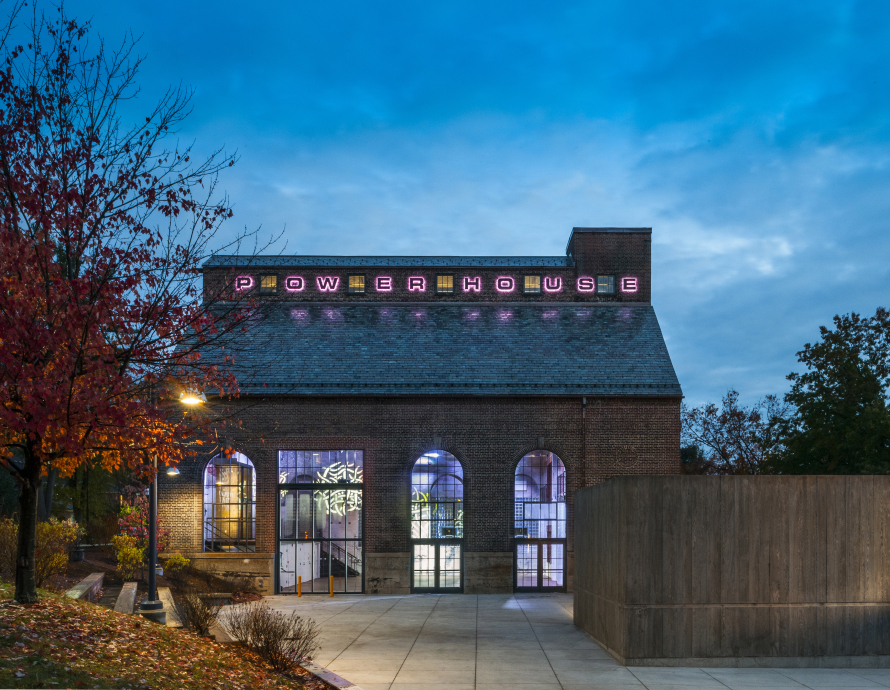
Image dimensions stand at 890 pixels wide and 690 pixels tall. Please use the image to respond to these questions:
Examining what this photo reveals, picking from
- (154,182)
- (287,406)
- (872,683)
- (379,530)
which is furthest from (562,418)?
(154,182)

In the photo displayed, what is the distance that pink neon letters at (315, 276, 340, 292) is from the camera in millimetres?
37844

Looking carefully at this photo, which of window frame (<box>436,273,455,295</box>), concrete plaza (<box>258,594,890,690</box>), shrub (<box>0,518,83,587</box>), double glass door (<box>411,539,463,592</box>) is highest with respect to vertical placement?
window frame (<box>436,273,455,295</box>)

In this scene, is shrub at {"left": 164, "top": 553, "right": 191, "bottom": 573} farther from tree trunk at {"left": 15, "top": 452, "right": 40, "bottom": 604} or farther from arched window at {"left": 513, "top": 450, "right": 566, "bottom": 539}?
tree trunk at {"left": 15, "top": 452, "right": 40, "bottom": 604}

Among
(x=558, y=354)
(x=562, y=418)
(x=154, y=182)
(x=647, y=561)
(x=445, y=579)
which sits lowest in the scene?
(x=445, y=579)

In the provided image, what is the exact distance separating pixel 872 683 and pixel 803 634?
1761 millimetres

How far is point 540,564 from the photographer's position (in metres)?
32.5

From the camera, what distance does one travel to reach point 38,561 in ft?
62.6

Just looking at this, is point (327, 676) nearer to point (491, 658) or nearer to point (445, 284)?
point (491, 658)

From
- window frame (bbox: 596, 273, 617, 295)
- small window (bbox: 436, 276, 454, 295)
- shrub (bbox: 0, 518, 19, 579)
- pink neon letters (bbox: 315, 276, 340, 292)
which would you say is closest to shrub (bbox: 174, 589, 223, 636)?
shrub (bbox: 0, 518, 19, 579)

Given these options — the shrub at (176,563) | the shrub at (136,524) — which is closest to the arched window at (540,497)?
the shrub at (176,563)

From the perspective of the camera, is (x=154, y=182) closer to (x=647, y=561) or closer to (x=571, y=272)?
(x=647, y=561)

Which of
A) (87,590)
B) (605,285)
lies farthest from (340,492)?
(605,285)

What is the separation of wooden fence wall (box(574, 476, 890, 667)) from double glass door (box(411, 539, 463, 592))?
16.9 metres

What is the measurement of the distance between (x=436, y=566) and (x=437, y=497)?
2.86 meters
